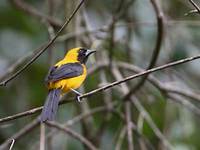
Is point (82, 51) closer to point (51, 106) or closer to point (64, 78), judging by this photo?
point (64, 78)

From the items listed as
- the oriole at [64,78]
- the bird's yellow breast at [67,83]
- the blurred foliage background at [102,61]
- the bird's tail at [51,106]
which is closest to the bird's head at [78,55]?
the oriole at [64,78]

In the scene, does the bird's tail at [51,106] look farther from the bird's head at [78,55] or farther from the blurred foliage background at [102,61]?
the blurred foliage background at [102,61]

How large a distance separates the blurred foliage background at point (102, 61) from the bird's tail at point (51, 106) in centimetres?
91

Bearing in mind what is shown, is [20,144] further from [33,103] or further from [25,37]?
[25,37]

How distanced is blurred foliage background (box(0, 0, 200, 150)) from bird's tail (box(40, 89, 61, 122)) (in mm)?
907

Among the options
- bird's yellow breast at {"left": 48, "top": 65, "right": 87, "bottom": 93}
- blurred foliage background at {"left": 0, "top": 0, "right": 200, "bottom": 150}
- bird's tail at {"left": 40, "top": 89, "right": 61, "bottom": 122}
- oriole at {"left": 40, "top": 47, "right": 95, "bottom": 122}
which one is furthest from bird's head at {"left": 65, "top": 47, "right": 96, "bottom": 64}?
bird's tail at {"left": 40, "top": 89, "right": 61, "bottom": 122}

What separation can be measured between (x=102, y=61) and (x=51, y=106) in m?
1.53

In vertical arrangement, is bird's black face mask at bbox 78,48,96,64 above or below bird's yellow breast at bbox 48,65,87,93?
above

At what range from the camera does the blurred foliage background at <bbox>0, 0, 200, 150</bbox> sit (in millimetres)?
5250

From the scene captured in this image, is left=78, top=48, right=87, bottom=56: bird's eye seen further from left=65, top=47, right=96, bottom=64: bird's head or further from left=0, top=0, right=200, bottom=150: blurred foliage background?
left=0, top=0, right=200, bottom=150: blurred foliage background

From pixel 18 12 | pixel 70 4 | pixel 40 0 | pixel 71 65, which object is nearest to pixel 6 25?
pixel 18 12

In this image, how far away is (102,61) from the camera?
5.28 metres

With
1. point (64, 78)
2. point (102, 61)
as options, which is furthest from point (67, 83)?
point (102, 61)

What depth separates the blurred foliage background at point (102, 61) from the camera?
5.25 metres
